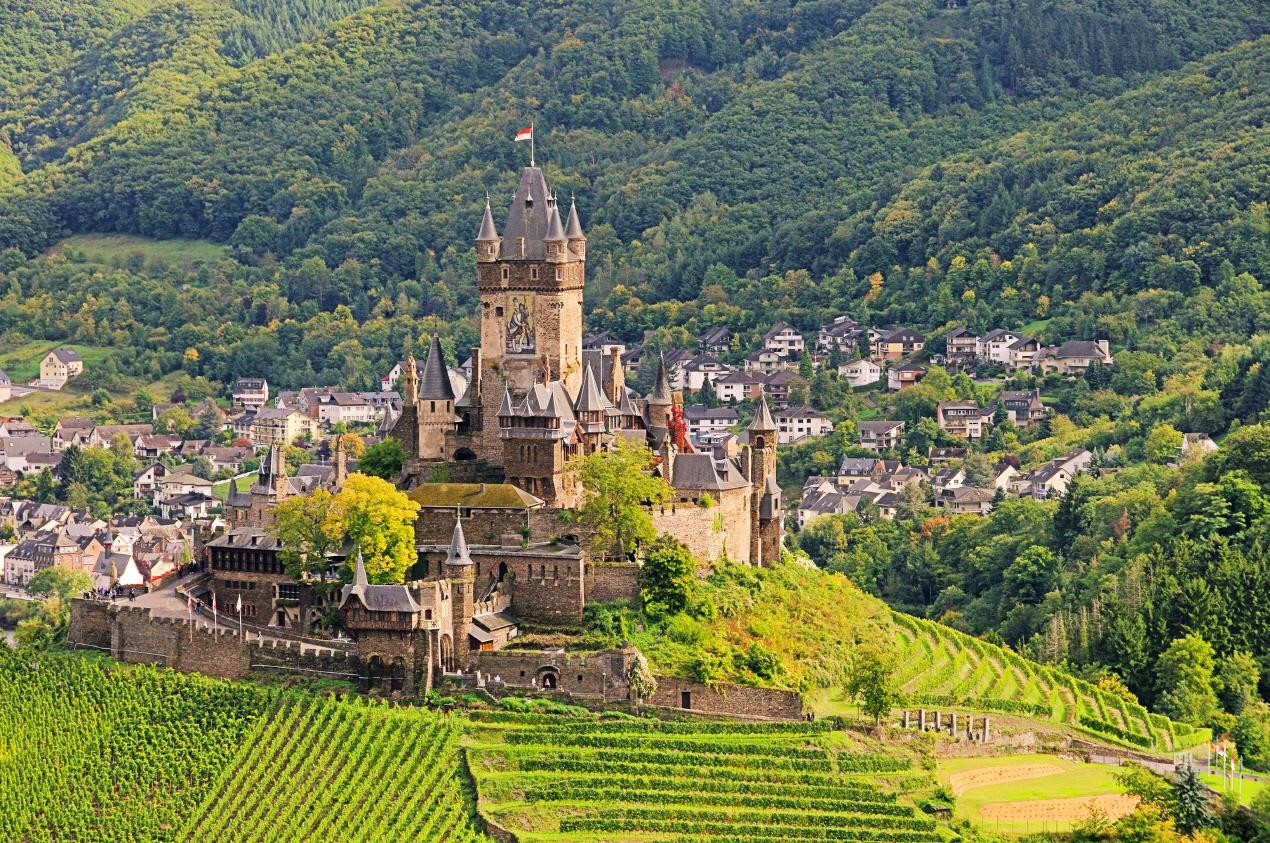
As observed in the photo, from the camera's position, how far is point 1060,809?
250 ft

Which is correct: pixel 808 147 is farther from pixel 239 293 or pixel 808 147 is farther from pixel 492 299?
pixel 492 299

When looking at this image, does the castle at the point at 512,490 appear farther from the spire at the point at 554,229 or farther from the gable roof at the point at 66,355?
the gable roof at the point at 66,355

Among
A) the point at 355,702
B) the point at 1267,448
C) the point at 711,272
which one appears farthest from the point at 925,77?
the point at 355,702

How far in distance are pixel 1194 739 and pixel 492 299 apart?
27.5 metres

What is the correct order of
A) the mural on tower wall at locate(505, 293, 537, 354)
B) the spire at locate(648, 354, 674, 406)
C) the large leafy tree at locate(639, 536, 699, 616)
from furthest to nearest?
1. the spire at locate(648, 354, 674, 406)
2. the mural on tower wall at locate(505, 293, 537, 354)
3. the large leafy tree at locate(639, 536, 699, 616)

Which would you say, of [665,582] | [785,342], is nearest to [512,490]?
[665,582]

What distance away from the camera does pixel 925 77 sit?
19950 cm

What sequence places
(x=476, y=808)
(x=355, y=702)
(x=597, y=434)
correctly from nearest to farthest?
(x=476, y=808) < (x=355, y=702) < (x=597, y=434)

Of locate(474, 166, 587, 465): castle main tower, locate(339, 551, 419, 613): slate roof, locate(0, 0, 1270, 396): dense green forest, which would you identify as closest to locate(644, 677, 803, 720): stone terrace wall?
locate(339, 551, 419, 613): slate roof

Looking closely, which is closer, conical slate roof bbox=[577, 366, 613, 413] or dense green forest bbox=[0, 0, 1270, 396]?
conical slate roof bbox=[577, 366, 613, 413]

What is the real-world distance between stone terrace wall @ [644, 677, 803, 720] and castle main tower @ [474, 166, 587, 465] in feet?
42.6

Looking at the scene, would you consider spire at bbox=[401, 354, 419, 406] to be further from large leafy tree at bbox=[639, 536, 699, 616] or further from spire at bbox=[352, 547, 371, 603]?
large leafy tree at bbox=[639, 536, 699, 616]

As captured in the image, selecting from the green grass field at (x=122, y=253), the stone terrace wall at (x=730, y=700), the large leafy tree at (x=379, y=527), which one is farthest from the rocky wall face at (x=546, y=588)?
the green grass field at (x=122, y=253)

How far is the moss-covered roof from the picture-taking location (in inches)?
3300
